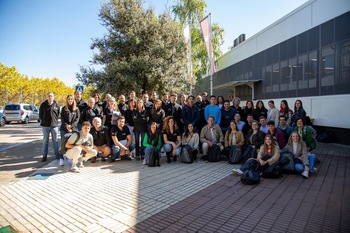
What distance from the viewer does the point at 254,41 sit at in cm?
1881

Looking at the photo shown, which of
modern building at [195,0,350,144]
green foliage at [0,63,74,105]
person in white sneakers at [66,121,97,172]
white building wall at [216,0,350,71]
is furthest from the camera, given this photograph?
green foliage at [0,63,74,105]

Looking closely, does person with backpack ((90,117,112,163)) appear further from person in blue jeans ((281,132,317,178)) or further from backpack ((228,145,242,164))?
person in blue jeans ((281,132,317,178))

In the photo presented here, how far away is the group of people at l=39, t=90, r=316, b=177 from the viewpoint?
22.9ft

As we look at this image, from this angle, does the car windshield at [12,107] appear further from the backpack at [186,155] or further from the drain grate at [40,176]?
the backpack at [186,155]

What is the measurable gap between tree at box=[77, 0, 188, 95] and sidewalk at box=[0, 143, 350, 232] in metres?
7.81

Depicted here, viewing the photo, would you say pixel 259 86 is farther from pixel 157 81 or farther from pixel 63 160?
pixel 63 160

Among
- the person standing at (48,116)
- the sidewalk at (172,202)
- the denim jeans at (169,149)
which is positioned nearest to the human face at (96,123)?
the person standing at (48,116)

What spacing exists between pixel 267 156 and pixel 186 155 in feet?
7.65

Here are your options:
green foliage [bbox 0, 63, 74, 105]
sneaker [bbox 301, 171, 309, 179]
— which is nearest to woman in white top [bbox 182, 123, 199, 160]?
sneaker [bbox 301, 171, 309, 179]

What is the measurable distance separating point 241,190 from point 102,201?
2.69 meters

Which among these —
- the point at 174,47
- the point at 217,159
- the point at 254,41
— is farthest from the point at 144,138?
the point at 254,41

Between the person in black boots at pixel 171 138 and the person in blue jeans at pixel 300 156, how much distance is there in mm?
2987

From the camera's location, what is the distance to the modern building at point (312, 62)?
10.4 meters

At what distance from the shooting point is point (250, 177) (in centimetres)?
530
